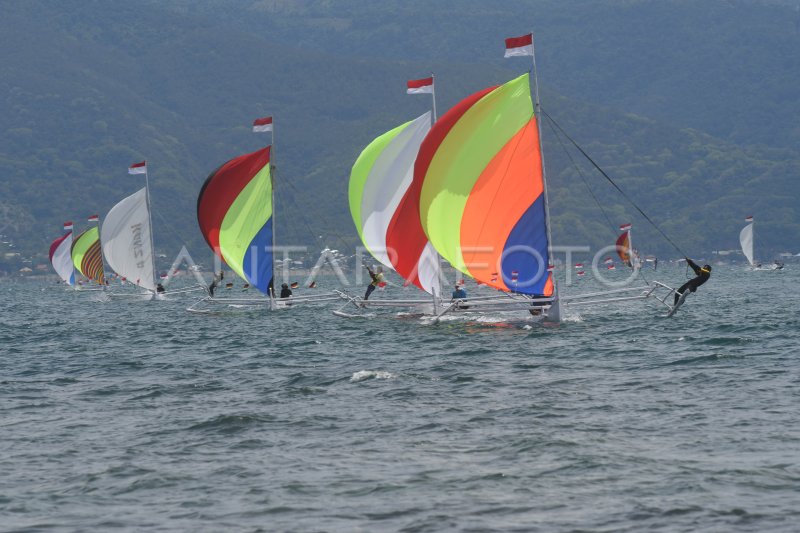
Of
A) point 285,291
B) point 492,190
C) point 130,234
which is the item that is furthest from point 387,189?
point 130,234

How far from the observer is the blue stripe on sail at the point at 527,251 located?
33031mm

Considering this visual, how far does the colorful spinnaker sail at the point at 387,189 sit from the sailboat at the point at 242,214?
4805mm

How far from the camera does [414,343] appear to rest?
33.3 metres

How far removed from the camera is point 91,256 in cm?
8412

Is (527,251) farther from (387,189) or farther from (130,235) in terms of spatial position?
(130,235)

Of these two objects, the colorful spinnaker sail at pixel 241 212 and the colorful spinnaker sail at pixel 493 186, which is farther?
the colorful spinnaker sail at pixel 241 212

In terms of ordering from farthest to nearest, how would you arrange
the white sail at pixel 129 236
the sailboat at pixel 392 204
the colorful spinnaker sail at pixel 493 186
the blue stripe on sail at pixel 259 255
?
the white sail at pixel 129 236 < the blue stripe on sail at pixel 259 255 < the sailboat at pixel 392 204 < the colorful spinnaker sail at pixel 493 186

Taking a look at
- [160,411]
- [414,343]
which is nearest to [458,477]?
[160,411]

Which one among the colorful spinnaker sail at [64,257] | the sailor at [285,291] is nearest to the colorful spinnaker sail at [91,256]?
the colorful spinnaker sail at [64,257]

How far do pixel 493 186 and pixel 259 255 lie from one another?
1593 cm

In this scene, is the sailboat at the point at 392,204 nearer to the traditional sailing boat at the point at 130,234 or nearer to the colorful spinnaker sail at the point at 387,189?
the colorful spinnaker sail at the point at 387,189

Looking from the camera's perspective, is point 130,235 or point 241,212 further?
point 130,235

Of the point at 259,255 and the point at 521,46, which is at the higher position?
the point at 521,46

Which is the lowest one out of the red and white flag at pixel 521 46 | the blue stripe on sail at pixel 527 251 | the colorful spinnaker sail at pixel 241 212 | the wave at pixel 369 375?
the wave at pixel 369 375
